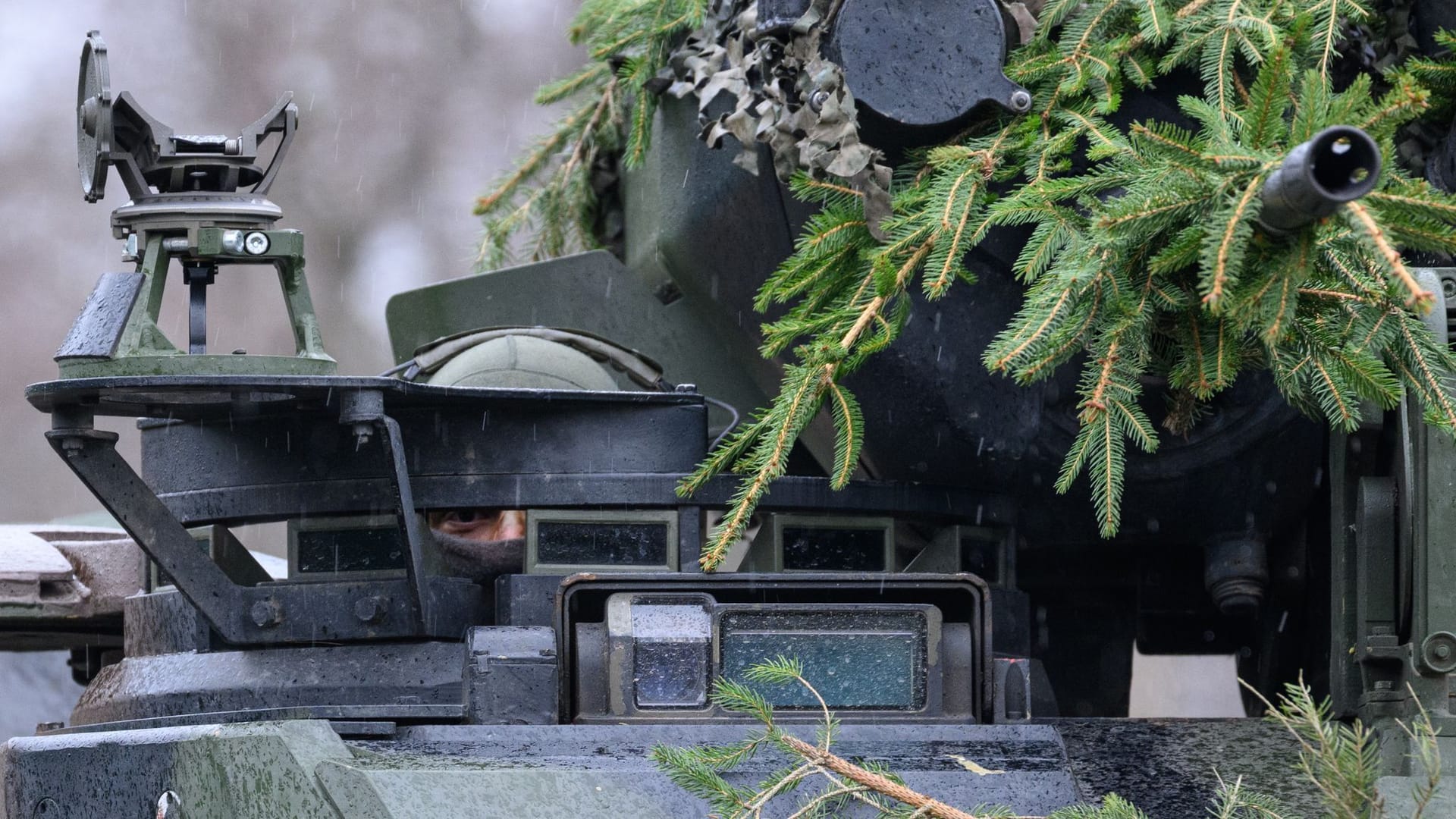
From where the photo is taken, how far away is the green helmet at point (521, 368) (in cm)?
546

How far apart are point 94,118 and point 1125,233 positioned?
221cm

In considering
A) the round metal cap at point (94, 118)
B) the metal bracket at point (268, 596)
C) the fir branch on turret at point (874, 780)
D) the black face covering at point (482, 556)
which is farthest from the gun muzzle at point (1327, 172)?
the round metal cap at point (94, 118)

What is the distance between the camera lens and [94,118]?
4.48 m

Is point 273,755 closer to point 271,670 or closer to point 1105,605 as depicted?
point 271,670

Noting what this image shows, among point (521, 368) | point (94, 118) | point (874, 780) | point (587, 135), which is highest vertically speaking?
point (587, 135)

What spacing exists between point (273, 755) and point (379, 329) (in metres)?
11.4

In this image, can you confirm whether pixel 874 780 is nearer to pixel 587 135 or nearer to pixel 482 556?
pixel 482 556

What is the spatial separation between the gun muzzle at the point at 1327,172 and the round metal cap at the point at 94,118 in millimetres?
2451

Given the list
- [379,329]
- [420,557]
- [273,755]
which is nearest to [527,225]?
[420,557]

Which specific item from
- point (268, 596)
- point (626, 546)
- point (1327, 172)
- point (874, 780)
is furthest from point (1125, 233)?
point (268, 596)

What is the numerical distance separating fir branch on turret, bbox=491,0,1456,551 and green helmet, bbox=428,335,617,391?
54 cm

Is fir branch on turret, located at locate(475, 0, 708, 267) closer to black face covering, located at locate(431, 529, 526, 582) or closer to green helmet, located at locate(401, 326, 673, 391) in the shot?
green helmet, located at locate(401, 326, 673, 391)

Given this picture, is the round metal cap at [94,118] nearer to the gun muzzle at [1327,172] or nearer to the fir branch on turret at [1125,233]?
the fir branch on turret at [1125,233]

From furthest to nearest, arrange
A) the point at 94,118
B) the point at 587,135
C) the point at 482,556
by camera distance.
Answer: the point at 587,135, the point at 482,556, the point at 94,118
